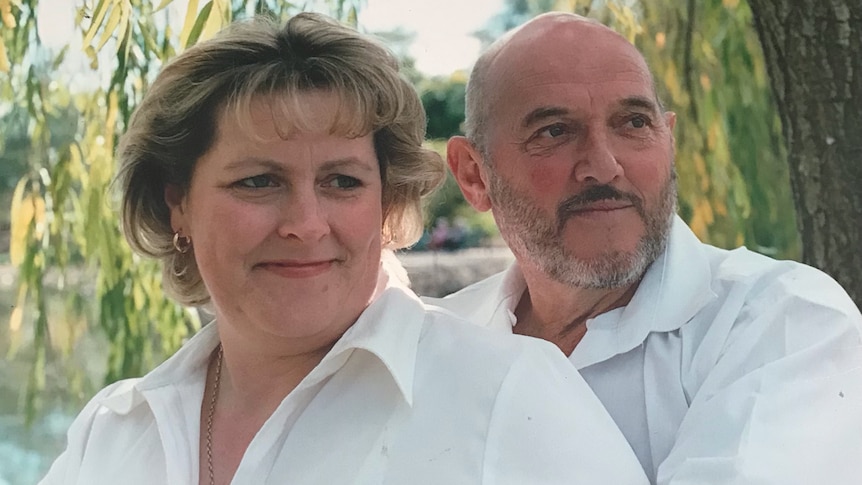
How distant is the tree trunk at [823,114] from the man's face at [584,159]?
33 cm

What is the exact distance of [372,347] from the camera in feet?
4.42

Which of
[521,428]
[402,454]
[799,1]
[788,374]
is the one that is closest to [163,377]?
[402,454]

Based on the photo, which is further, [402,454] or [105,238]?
[105,238]

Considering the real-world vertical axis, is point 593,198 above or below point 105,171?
below

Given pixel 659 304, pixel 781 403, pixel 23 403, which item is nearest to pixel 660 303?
pixel 659 304

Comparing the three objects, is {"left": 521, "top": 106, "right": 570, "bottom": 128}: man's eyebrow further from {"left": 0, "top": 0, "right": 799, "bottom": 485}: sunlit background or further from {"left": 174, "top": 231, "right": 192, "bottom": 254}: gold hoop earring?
{"left": 174, "top": 231, "right": 192, "bottom": 254}: gold hoop earring

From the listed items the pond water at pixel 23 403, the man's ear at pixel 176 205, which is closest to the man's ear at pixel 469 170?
the man's ear at pixel 176 205

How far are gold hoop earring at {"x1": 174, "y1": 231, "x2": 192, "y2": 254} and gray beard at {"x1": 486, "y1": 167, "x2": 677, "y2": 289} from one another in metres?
0.59

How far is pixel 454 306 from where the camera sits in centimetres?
213

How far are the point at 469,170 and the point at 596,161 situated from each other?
393 millimetres

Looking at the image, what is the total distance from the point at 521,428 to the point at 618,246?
54 centimetres

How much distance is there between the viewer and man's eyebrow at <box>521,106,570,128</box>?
1.76 meters

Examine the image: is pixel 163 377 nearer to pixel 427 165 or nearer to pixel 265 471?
pixel 265 471

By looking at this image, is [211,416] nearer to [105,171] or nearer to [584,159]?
[584,159]
